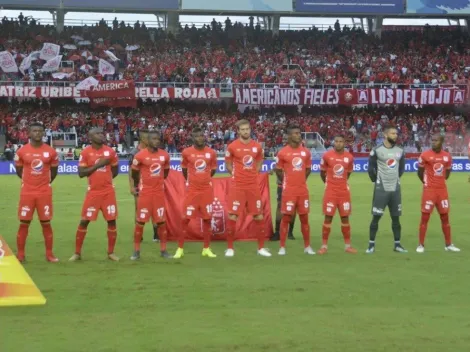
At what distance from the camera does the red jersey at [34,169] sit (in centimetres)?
1259

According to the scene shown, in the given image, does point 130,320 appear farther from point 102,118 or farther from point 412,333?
point 102,118

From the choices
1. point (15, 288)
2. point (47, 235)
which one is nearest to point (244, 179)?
point (47, 235)

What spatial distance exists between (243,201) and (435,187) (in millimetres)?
3237

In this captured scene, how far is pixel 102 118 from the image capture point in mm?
48125

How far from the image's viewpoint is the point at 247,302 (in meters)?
9.56

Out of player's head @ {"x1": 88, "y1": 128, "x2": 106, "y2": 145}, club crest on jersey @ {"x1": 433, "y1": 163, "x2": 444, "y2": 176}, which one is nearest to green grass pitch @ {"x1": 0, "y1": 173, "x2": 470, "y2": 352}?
club crest on jersey @ {"x1": 433, "y1": 163, "x2": 444, "y2": 176}

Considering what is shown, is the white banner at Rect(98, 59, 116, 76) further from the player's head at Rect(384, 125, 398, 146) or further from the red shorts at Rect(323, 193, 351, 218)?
the player's head at Rect(384, 125, 398, 146)

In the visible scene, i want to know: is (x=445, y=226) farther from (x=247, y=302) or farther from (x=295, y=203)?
(x=247, y=302)

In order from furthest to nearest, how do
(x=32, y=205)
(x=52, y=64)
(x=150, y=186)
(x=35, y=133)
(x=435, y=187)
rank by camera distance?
(x=52, y=64), (x=435, y=187), (x=150, y=186), (x=32, y=205), (x=35, y=133)

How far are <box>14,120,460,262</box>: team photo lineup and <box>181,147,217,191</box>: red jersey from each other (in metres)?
0.02

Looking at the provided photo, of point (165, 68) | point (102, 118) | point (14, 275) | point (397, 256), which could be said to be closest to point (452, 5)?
point (165, 68)

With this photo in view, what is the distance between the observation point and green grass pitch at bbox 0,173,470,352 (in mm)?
7797

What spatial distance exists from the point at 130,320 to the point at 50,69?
42.3 meters

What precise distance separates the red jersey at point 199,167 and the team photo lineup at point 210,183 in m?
0.02
